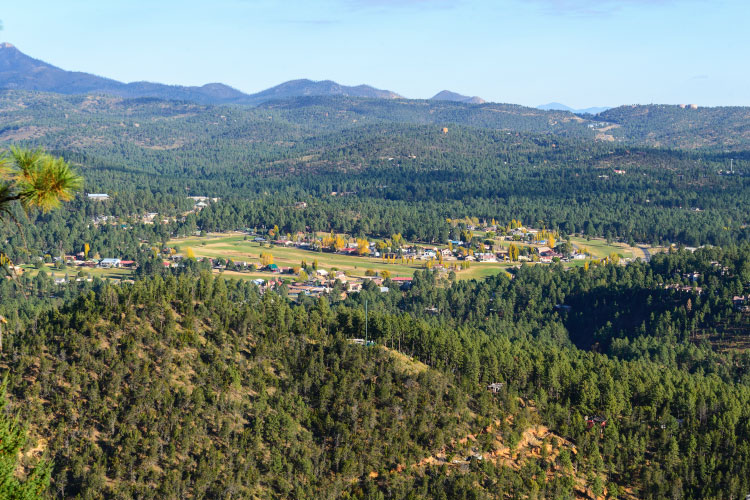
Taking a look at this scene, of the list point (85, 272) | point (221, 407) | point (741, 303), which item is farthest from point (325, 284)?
point (221, 407)

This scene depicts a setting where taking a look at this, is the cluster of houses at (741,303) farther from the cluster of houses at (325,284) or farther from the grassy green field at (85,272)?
the grassy green field at (85,272)

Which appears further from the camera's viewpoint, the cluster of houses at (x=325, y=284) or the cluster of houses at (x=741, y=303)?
the cluster of houses at (x=325, y=284)

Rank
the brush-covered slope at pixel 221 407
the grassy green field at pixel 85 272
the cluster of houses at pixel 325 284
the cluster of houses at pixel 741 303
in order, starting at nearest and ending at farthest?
the brush-covered slope at pixel 221 407 → the cluster of houses at pixel 741 303 → the cluster of houses at pixel 325 284 → the grassy green field at pixel 85 272

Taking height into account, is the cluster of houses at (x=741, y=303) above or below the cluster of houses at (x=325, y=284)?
above

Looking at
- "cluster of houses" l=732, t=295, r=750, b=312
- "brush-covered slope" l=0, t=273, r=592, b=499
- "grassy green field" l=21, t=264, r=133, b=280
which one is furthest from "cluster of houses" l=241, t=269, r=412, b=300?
"brush-covered slope" l=0, t=273, r=592, b=499

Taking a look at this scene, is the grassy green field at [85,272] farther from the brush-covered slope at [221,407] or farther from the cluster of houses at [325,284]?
the brush-covered slope at [221,407]

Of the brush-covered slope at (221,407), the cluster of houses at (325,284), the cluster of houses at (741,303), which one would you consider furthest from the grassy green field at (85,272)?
the cluster of houses at (741,303)

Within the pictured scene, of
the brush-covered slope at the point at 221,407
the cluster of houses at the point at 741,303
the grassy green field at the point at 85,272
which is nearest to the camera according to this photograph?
the brush-covered slope at the point at 221,407

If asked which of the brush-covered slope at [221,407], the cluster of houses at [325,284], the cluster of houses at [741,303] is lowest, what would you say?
the cluster of houses at [325,284]

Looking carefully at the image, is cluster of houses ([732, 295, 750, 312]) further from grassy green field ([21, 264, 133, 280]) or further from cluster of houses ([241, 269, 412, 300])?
grassy green field ([21, 264, 133, 280])

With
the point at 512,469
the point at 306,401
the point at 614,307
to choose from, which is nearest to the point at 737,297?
the point at 614,307

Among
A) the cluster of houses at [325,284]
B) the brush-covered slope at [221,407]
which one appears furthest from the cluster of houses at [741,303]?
the brush-covered slope at [221,407]
